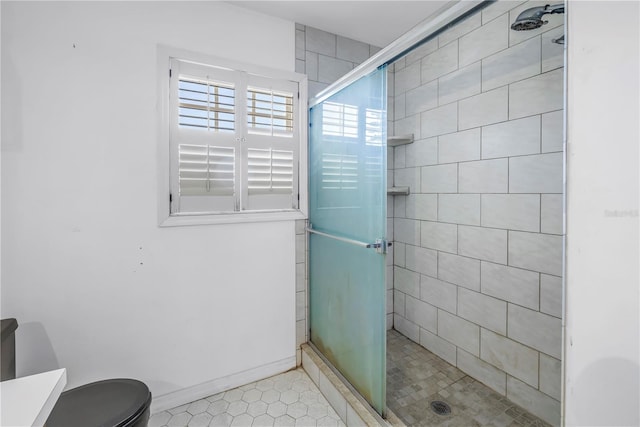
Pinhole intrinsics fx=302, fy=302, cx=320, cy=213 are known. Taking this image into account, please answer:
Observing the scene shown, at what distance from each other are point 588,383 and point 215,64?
2006mm

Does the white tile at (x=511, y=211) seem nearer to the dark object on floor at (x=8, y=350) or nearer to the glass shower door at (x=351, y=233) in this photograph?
the glass shower door at (x=351, y=233)

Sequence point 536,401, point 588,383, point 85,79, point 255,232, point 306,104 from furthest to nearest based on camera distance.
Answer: point 306,104 → point 255,232 → point 536,401 → point 85,79 → point 588,383

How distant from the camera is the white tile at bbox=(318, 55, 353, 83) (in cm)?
208

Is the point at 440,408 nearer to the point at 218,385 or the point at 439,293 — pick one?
the point at 439,293

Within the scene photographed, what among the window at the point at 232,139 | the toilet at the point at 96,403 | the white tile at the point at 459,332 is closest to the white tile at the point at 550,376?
the white tile at the point at 459,332

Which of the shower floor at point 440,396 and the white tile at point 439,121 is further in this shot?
the white tile at point 439,121

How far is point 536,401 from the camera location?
1.55m

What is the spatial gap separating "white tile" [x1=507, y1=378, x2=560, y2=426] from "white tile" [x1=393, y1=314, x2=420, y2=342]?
71cm

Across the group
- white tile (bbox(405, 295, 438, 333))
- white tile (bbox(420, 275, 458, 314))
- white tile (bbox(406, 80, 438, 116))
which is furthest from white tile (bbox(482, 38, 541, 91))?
white tile (bbox(405, 295, 438, 333))

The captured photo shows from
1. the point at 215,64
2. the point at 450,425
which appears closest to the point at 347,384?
the point at 450,425

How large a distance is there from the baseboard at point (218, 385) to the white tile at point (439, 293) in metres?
1.05

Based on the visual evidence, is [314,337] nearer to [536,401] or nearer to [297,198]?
[297,198]

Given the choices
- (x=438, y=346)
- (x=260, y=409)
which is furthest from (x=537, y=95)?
(x=260, y=409)

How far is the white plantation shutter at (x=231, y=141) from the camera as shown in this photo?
1.68 metres
